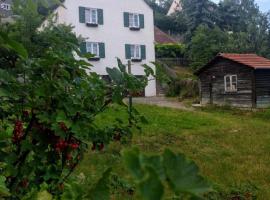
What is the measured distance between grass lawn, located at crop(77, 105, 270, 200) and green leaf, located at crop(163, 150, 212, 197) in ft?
14.3

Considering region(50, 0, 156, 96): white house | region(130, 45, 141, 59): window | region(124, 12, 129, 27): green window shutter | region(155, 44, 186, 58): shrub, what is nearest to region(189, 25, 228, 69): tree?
region(155, 44, 186, 58): shrub

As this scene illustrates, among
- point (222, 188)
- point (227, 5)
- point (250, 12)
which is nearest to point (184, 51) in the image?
point (227, 5)

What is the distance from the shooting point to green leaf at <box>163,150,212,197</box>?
54 cm

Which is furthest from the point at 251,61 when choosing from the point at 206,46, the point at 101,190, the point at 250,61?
the point at 101,190

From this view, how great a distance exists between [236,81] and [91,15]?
13.0 metres

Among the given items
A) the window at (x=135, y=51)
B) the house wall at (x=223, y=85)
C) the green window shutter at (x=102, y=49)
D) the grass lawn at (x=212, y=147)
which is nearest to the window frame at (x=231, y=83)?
the house wall at (x=223, y=85)

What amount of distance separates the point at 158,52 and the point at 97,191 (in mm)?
46132

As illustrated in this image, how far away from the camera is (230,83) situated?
2712 cm

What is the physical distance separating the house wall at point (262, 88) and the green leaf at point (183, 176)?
25674 millimetres

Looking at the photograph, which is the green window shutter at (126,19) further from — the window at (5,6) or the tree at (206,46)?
the window at (5,6)

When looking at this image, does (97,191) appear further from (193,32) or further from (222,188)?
Result: (193,32)

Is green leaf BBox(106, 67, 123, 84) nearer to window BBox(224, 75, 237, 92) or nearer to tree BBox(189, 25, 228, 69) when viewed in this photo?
window BBox(224, 75, 237, 92)

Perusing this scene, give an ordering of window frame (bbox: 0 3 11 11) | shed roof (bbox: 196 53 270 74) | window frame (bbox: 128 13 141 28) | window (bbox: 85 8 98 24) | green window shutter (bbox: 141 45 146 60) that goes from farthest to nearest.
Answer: green window shutter (bbox: 141 45 146 60), window frame (bbox: 128 13 141 28), window (bbox: 85 8 98 24), shed roof (bbox: 196 53 270 74), window frame (bbox: 0 3 11 11)

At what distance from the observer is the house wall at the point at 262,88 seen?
83.7 ft
